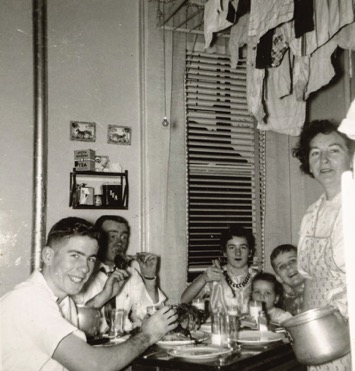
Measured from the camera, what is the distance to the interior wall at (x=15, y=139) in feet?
12.9

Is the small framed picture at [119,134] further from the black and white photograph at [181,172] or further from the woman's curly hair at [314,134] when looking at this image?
the woman's curly hair at [314,134]

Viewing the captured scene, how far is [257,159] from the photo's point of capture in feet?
16.3

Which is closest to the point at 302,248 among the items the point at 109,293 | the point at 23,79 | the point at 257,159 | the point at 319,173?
the point at 319,173

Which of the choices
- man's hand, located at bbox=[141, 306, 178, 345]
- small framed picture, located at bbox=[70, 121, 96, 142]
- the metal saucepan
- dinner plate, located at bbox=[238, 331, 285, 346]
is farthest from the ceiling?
the metal saucepan

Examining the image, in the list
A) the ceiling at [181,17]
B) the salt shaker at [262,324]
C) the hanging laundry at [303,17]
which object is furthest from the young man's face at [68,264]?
the ceiling at [181,17]

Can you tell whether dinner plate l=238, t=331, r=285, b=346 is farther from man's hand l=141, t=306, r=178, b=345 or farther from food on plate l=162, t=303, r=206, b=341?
man's hand l=141, t=306, r=178, b=345

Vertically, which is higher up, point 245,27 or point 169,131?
point 245,27

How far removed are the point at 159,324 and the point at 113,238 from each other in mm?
1745

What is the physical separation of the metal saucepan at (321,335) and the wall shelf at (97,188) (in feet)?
8.10

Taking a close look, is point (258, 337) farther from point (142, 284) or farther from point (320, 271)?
point (142, 284)

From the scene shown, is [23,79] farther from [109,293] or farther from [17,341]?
[17,341]

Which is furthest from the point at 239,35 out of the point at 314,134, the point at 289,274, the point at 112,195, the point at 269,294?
the point at 269,294

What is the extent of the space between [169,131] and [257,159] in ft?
3.33

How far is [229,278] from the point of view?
4.08 meters
